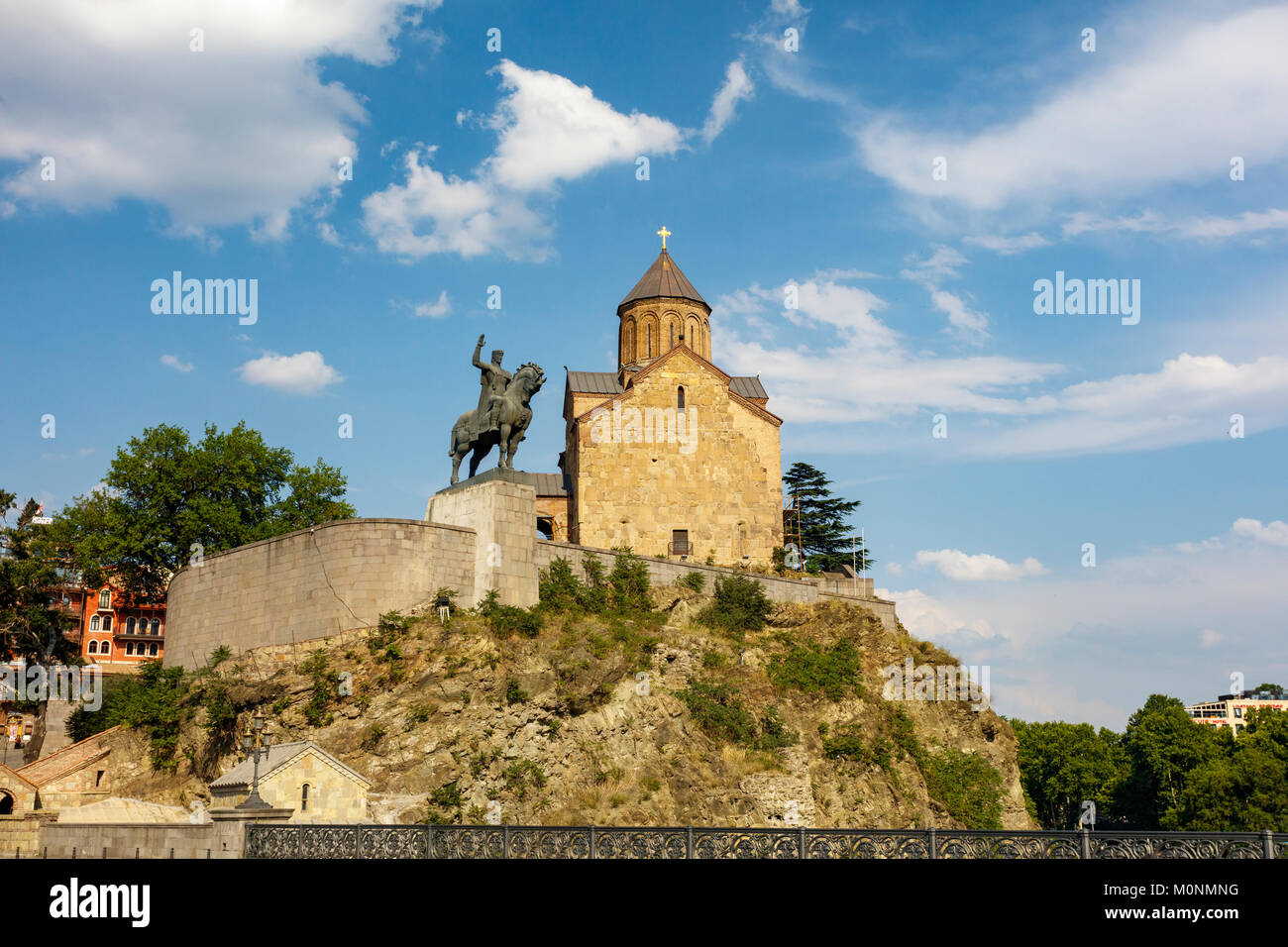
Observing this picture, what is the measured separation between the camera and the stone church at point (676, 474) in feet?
155

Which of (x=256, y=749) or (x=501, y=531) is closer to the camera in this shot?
(x=256, y=749)

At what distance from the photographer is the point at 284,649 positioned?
30.0 metres

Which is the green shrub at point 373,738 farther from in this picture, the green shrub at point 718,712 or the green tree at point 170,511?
the green tree at point 170,511

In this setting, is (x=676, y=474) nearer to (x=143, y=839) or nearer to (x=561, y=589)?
(x=561, y=589)

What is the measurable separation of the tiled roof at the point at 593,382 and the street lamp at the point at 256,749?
29.6 m

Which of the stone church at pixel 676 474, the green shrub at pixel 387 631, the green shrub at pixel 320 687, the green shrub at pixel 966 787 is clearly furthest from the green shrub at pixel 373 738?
the stone church at pixel 676 474

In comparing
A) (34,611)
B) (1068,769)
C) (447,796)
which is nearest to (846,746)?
(447,796)

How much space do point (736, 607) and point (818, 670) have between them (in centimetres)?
387

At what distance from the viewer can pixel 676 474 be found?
48.0 m

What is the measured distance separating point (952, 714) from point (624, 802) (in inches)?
729

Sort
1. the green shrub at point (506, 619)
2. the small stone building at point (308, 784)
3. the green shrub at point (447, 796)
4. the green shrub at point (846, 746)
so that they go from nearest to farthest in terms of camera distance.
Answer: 1. the small stone building at point (308, 784)
2. the green shrub at point (447, 796)
3. the green shrub at point (506, 619)
4. the green shrub at point (846, 746)
